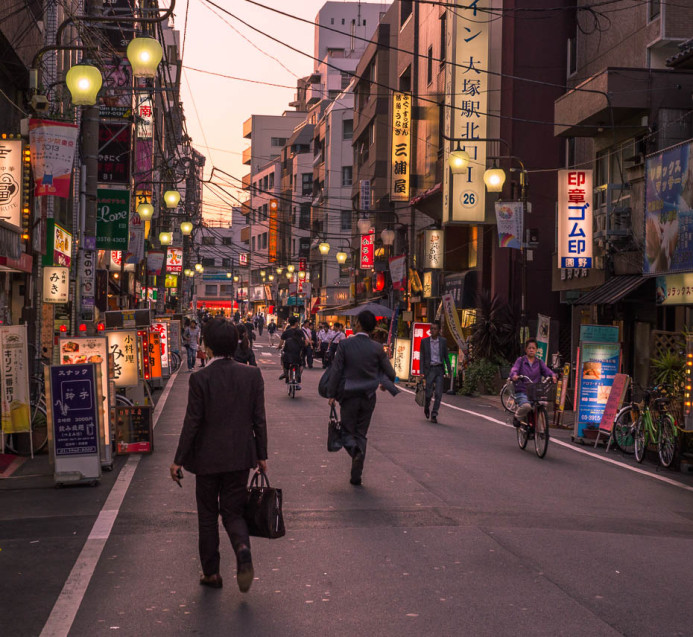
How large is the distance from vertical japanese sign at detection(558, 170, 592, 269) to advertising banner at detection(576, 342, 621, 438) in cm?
727

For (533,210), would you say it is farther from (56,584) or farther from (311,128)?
(311,128)

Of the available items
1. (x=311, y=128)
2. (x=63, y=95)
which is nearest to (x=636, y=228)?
(x=63, y=95)

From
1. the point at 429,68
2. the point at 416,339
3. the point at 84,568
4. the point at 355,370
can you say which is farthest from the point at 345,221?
the point at 84,568

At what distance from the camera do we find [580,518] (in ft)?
31.2

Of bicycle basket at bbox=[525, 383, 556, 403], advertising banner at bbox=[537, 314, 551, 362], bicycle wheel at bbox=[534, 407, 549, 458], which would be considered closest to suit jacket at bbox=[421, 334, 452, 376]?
bicycle basket at bbox=[525, 383, 556, 403]

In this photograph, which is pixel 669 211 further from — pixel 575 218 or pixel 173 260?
pixel 173 260

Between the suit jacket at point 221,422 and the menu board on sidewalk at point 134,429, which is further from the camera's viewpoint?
the menu board on sidewalk at point 134,429

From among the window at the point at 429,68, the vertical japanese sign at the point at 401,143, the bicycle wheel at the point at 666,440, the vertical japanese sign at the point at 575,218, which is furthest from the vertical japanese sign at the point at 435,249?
the bicycle wheel at the point at 666,440

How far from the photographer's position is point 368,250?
184 feet

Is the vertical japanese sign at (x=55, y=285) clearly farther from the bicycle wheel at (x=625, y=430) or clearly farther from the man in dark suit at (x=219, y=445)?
the man in dark suit at (x=219, y=445)

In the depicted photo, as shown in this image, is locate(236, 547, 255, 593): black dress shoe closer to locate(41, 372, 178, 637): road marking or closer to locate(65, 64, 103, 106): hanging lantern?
locate(41, 372, 178, 637): road marking

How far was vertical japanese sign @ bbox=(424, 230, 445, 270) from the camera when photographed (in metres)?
40.4

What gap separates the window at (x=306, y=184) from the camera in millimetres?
95625

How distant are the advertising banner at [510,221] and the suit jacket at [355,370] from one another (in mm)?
15318
